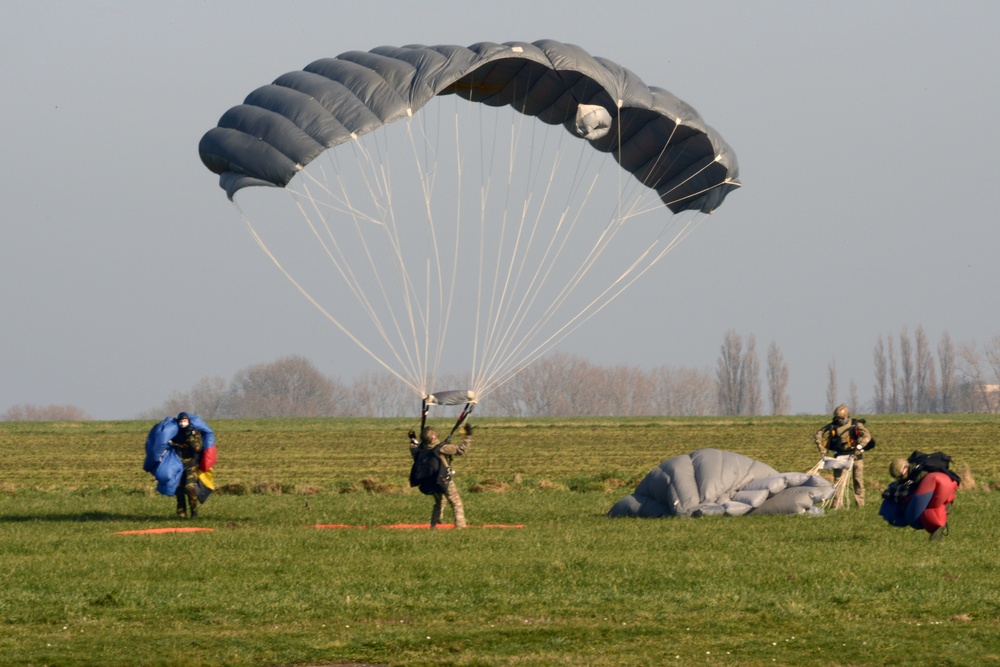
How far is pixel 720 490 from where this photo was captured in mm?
19328

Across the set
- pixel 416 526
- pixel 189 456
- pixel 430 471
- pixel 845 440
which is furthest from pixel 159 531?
pixel 845 440

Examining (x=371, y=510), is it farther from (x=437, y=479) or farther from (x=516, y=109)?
(x=516, y=109)

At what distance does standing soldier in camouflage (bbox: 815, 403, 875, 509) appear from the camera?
66.0 feet

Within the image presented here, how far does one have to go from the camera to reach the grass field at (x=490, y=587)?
32.5 feet

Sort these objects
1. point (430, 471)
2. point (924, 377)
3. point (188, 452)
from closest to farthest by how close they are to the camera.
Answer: point (430, 471) < point (188, 452) < point (924, 377)

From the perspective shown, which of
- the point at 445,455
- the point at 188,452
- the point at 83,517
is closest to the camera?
the point at 445,455

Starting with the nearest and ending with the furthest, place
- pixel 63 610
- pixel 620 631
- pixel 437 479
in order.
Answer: pixel 620 631 < pixel 63 610 < pixel 437 479

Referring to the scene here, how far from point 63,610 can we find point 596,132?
11.3m

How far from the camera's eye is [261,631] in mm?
10789

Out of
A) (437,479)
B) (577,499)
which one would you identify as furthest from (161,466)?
(577,499)

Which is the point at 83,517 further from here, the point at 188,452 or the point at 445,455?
the point at 445,455

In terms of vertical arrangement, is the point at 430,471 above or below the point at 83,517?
above

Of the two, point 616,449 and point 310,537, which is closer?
point 310,537

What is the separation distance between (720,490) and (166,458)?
7.71 meters
